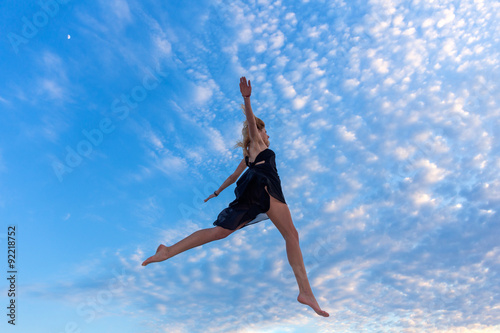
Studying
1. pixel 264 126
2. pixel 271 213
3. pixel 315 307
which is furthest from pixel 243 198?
pixel 315 307

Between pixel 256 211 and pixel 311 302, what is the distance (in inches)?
58.8

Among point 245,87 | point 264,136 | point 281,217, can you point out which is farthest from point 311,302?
point 245,87

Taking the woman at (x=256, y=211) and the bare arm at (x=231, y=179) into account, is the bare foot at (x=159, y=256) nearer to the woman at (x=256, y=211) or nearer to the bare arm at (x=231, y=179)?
the woman at (x=256, y=211)

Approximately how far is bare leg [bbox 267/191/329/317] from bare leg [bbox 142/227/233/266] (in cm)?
74

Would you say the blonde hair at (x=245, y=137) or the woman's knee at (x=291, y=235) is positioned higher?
the blonde hair at (x=245, y=137)

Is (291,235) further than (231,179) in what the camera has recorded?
No

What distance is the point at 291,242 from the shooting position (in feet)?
18.1

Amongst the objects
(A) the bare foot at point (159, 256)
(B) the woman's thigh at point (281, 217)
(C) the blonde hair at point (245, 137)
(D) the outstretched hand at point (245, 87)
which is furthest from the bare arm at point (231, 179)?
(D) the outstretched hand at point (245, 87)

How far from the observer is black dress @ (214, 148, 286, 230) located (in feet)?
17.5

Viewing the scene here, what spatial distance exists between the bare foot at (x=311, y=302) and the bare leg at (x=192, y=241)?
1404 millimetres

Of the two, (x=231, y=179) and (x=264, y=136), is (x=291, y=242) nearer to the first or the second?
(x=231, y=179)

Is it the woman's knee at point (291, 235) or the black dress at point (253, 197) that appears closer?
the black dress at point (253, 197)

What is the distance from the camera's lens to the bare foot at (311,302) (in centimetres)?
525

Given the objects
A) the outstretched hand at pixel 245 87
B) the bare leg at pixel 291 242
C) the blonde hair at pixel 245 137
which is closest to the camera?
the outstretched hand at pixel 245 87
